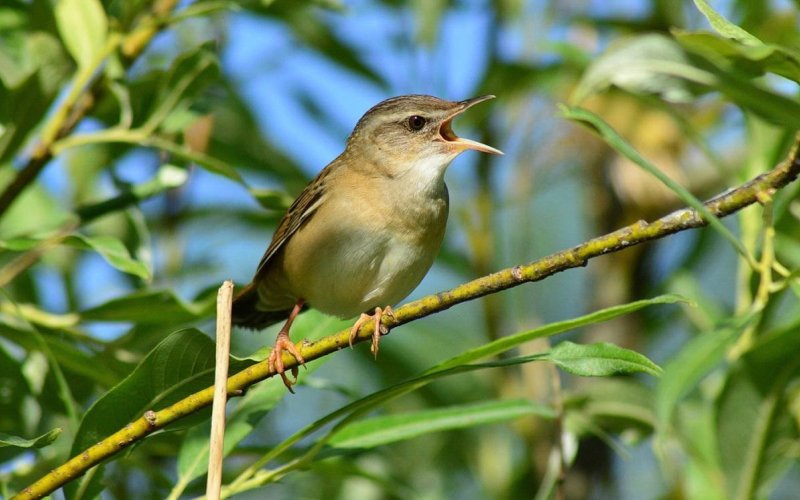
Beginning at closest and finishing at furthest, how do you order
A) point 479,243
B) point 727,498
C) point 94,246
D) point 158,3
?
point 94,246, point 727,498, point 158,3, point 479,243

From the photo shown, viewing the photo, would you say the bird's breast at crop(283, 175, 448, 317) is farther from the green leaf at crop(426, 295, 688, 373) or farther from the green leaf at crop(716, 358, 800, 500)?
the green leaf at crop(426, 295, 688, 373)

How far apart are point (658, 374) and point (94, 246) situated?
141cm

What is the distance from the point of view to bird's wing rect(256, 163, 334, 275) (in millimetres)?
3826

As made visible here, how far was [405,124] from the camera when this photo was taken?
420cm

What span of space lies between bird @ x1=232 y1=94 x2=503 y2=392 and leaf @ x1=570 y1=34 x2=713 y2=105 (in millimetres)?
1121

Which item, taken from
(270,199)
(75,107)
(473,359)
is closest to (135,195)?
(75,107)

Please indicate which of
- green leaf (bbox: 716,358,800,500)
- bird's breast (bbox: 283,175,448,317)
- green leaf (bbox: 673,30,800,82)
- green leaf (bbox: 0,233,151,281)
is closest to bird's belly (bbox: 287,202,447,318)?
bird's breast (bbox: 283,175,448,317)

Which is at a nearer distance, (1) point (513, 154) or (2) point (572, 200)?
(1) point (513, 154)

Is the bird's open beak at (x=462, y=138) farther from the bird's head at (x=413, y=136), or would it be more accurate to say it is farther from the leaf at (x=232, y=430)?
the leaf at (x=232, y=430)

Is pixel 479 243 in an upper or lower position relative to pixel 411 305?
upper

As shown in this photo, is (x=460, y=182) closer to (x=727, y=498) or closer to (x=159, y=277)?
(x=159, y=277)

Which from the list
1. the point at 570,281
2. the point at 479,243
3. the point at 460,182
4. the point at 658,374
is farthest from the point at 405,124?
the point at 570,281

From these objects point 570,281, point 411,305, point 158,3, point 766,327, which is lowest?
point 411,305

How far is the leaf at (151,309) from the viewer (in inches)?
114
